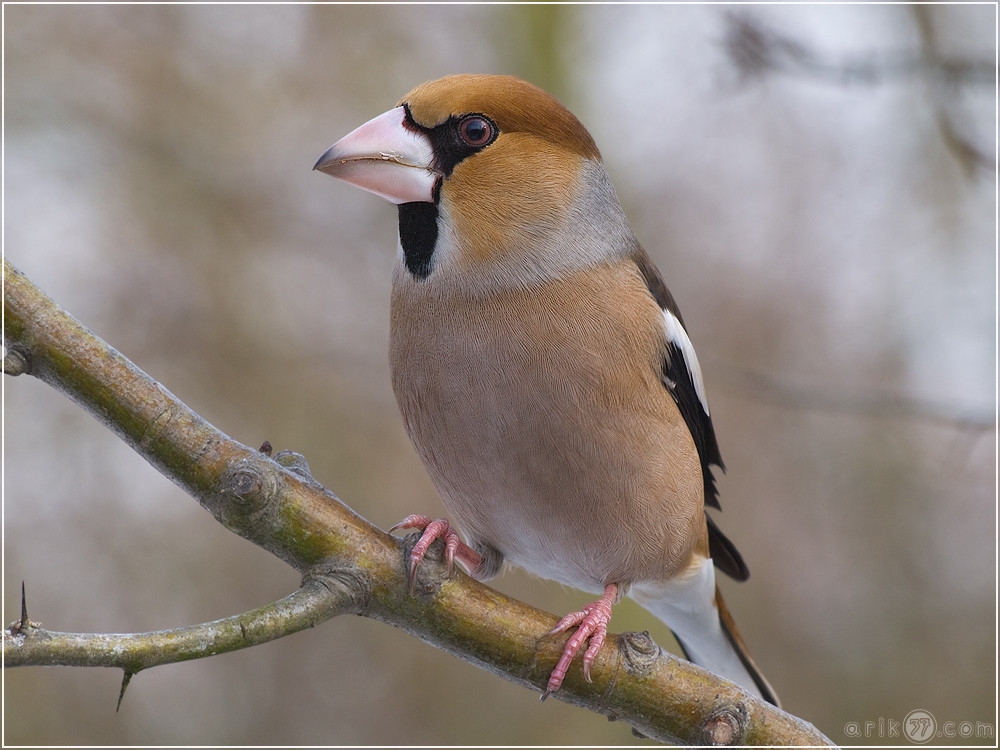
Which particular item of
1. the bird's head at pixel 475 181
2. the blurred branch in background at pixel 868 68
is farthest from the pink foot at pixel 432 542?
the blurred branch in background at pixel 868 68

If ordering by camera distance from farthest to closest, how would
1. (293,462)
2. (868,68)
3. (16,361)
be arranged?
(868,68) → (293,462) → (16,361)

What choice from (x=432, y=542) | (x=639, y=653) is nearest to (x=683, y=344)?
(x=639, y=653)

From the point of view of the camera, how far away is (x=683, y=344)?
2.98 metres

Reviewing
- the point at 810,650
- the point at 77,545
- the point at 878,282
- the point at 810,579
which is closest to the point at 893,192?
the point at 878,282

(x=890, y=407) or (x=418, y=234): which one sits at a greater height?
(x=890, y=407)

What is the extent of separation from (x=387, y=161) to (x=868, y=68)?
178cm

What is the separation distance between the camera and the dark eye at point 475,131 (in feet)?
8.47

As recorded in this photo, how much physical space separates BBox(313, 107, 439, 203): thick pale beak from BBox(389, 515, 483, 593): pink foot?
0.88 metres

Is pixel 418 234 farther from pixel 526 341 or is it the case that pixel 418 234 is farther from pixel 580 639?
pixel 580 639

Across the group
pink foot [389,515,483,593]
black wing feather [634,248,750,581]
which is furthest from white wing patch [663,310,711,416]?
pink foot [389,515,483,593]

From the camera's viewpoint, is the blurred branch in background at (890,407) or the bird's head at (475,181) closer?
the bird's head at (475,181)

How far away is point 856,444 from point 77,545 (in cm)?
423

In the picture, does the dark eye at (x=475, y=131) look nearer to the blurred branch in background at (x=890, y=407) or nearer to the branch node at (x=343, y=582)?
the branch node at (x=343, y=582)

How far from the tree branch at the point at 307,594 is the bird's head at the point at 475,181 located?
0.76 metres
